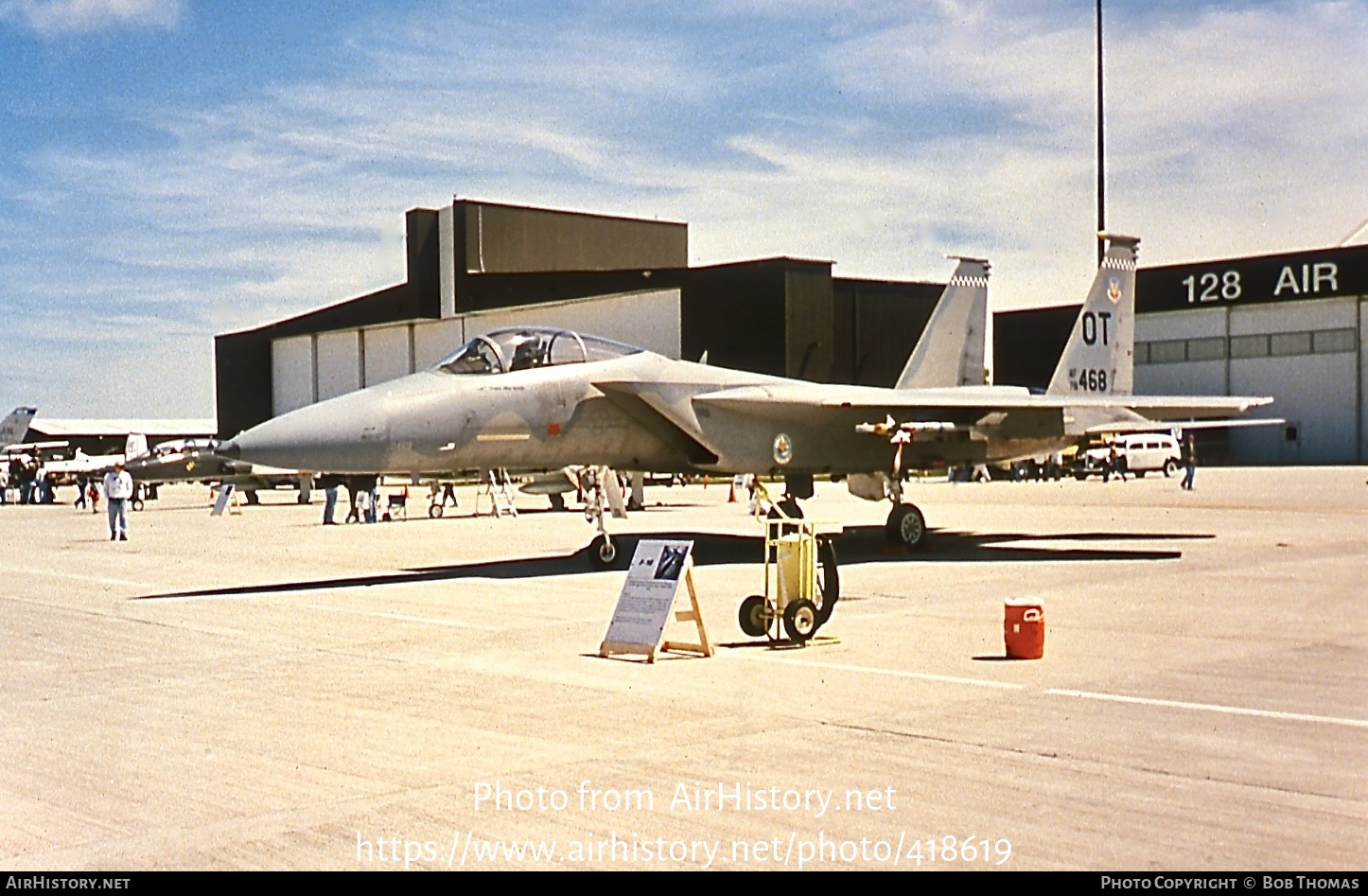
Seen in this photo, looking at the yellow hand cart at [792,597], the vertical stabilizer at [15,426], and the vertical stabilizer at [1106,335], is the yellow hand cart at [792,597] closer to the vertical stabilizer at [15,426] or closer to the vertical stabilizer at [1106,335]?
the vertical stabilizer at [1106,335]

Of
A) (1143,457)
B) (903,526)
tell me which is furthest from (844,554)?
(1143,457)

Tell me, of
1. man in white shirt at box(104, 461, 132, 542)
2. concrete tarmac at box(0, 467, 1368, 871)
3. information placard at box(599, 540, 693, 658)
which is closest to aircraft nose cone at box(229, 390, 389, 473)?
concrete tarmac at box(0, 467, 1368, 871)

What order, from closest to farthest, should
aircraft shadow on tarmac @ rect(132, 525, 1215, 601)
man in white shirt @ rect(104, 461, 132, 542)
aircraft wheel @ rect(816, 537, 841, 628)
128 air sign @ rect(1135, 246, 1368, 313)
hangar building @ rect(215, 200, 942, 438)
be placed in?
aircraft wheel @ rect(816, 537, 841, 628), aircraft shadow on tarmac @ rect(132, 525, 1215, 601), man in white shirt @ rect(104, 461, 132, 542), hangar building @ rect(215, 200, 942, 438), 128 air sign @ rect(1135, 246, 1368, 313)

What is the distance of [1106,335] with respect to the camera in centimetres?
2297

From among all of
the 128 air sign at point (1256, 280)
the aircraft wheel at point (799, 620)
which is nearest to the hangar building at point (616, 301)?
the 128 air sign at point (1256, 280)

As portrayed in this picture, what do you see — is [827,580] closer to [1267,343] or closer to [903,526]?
[903,526]

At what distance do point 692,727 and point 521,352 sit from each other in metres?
8.91

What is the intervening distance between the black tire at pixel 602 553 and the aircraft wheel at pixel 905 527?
4.13 m

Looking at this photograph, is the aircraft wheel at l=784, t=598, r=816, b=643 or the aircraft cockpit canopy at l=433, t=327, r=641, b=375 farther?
the aircraft cockpit canopy at l=433, t=327, r=641, b=375

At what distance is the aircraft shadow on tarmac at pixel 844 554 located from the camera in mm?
16178

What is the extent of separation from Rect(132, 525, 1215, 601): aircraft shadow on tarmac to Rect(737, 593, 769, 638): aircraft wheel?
321 cm

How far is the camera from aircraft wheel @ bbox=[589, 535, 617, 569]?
1725cm

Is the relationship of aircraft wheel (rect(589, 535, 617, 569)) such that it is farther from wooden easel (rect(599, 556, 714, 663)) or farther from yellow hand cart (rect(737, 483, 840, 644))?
wooden easel (rect(599, 556, 714, 663))
